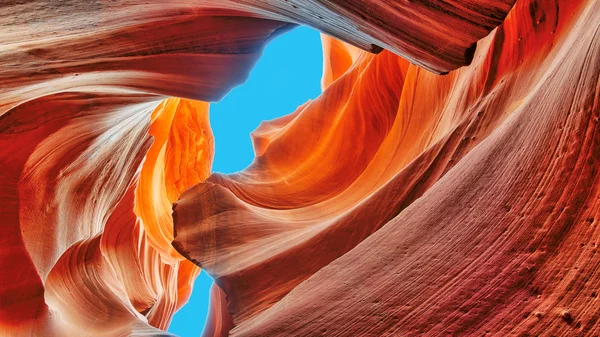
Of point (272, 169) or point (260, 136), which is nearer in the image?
point (272, 169)

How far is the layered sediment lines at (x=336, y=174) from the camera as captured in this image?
3.86 feet

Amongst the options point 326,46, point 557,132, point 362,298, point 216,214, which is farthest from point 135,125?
point 326,46

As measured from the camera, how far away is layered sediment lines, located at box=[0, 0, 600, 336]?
118 centimetres

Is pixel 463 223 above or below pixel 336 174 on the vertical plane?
below

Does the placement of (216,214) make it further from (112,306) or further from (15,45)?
(15,45)

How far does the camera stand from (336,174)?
430 cm

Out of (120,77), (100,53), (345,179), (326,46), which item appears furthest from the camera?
(326,46)

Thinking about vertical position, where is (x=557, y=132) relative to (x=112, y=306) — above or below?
above

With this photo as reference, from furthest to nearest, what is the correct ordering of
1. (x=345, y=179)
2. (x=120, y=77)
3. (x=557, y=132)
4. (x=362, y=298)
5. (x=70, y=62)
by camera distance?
(x=345, y=179), (x=120, y=77), (x=70, y=62), (x=362, y=298), (x=557, y=132)

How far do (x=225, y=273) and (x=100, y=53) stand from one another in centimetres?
162

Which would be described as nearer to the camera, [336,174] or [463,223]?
[463,223]

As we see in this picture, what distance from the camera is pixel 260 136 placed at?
696cm

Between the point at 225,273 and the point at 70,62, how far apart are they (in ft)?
5.41

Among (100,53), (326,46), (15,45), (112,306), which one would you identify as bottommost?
(112,306)
